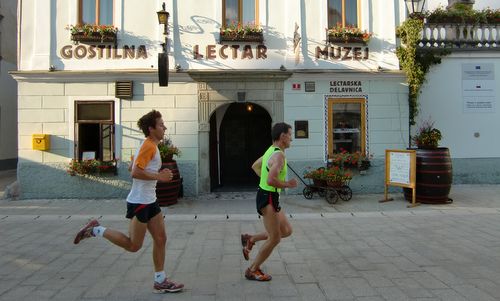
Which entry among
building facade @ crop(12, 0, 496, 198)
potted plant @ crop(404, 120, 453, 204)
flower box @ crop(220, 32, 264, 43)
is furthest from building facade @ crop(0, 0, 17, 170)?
potted plant @ crop(404, 120, 453, 204)

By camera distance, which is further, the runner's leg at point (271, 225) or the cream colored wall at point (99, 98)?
the cream colored wall at point (99, 98)

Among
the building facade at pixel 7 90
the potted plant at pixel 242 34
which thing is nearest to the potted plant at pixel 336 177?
the potted plant at pixel 242 34

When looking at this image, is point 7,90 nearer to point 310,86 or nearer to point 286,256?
point 310,86

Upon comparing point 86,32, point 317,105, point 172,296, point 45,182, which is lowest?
point 172,296

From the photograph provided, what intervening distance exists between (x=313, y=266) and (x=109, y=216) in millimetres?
4821

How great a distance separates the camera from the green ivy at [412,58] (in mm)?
10242

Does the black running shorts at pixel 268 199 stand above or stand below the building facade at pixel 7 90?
below

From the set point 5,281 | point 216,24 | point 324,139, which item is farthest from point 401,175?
point 5,281

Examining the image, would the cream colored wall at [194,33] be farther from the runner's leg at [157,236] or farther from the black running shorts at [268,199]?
the runner's leg at [157,236]

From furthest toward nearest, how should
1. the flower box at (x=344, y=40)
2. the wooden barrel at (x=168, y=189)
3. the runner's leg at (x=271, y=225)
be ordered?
the flower box at (x=344, y=40) < the wooden barrel at (x=168, y=189) < the runner's leg at (x=271, y=225)

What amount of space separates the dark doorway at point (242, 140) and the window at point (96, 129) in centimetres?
365

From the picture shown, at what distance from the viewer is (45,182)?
10.0 meters

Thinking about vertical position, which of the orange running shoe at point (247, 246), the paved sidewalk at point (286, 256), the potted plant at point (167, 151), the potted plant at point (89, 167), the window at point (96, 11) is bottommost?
the paved sidewalk at point (286, 256)

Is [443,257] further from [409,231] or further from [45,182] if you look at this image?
[45,182]
